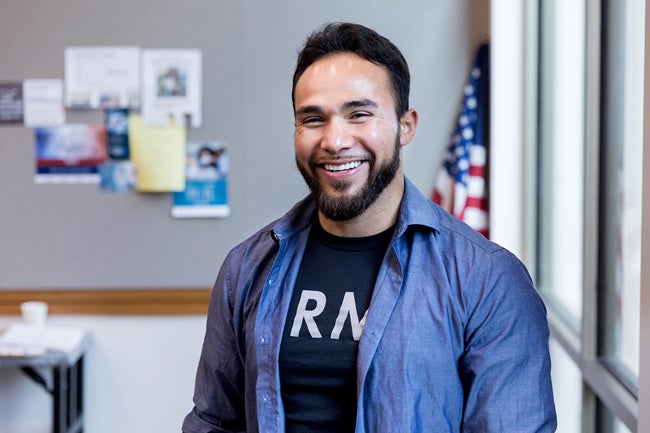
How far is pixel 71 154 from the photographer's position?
10.1 ft

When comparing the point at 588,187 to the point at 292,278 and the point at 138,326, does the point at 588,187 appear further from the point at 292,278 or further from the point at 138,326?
the point at 138,326

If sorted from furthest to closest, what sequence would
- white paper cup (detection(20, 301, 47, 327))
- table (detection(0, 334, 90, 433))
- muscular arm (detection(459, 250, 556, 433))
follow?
white paper cup (detection(20, 301, 47, 327))
table (detection(0, 334, 90, 433))
muscular arm (detection(459, 250, 556, 433))

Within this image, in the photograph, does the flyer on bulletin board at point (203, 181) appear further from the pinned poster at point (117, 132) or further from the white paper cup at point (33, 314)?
the white paper cup at point (33, 314)

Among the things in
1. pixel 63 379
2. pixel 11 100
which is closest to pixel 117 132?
pixel 11 100

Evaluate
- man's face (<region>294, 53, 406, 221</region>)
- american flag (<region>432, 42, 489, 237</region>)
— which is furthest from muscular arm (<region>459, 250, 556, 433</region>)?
american flag (<region>432, 42, 489, 237</region>)

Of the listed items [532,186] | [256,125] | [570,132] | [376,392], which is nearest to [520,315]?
[376,392]

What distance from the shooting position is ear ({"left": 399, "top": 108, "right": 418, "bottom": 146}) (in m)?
1.50

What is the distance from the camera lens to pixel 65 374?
290 centimetres

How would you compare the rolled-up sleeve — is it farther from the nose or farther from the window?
the window

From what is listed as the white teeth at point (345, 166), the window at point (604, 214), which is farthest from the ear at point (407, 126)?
the window at point (604, 214)

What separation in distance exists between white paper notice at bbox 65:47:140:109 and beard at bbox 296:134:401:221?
176 centimetres

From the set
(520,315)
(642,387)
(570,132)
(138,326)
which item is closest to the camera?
(520,315)

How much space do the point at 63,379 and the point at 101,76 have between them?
108 centimetres

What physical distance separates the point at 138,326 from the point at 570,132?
1685 mm
